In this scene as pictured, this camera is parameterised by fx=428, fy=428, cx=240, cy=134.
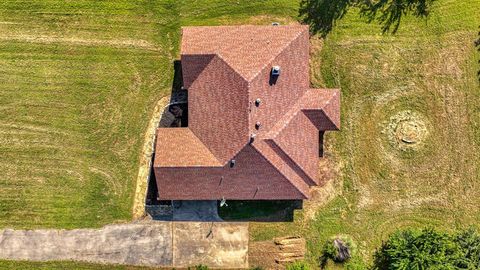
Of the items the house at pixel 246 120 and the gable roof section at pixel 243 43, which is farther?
the gable roof section at pixel 243 43

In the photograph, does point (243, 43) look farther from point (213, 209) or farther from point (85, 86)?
point (85, 86)

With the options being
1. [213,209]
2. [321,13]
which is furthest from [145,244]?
[321,13]

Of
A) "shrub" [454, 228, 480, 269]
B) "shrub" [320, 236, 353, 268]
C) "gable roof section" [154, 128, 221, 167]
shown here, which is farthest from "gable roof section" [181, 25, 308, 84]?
"shrub" [454, 228, 480, 269]

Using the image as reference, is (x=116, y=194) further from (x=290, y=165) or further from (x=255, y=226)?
(x=290, y=165)

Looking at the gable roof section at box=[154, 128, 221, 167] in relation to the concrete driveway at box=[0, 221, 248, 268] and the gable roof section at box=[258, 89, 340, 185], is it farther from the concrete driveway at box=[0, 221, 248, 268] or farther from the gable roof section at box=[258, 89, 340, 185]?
the concrete driveway at box=[0, 221, 248, 268]

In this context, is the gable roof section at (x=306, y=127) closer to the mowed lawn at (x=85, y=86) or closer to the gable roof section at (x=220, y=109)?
the gable roof section at (x=220, y=109)

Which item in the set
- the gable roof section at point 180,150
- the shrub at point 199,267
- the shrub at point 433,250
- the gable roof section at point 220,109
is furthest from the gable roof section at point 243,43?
the shrub at point 433,250
